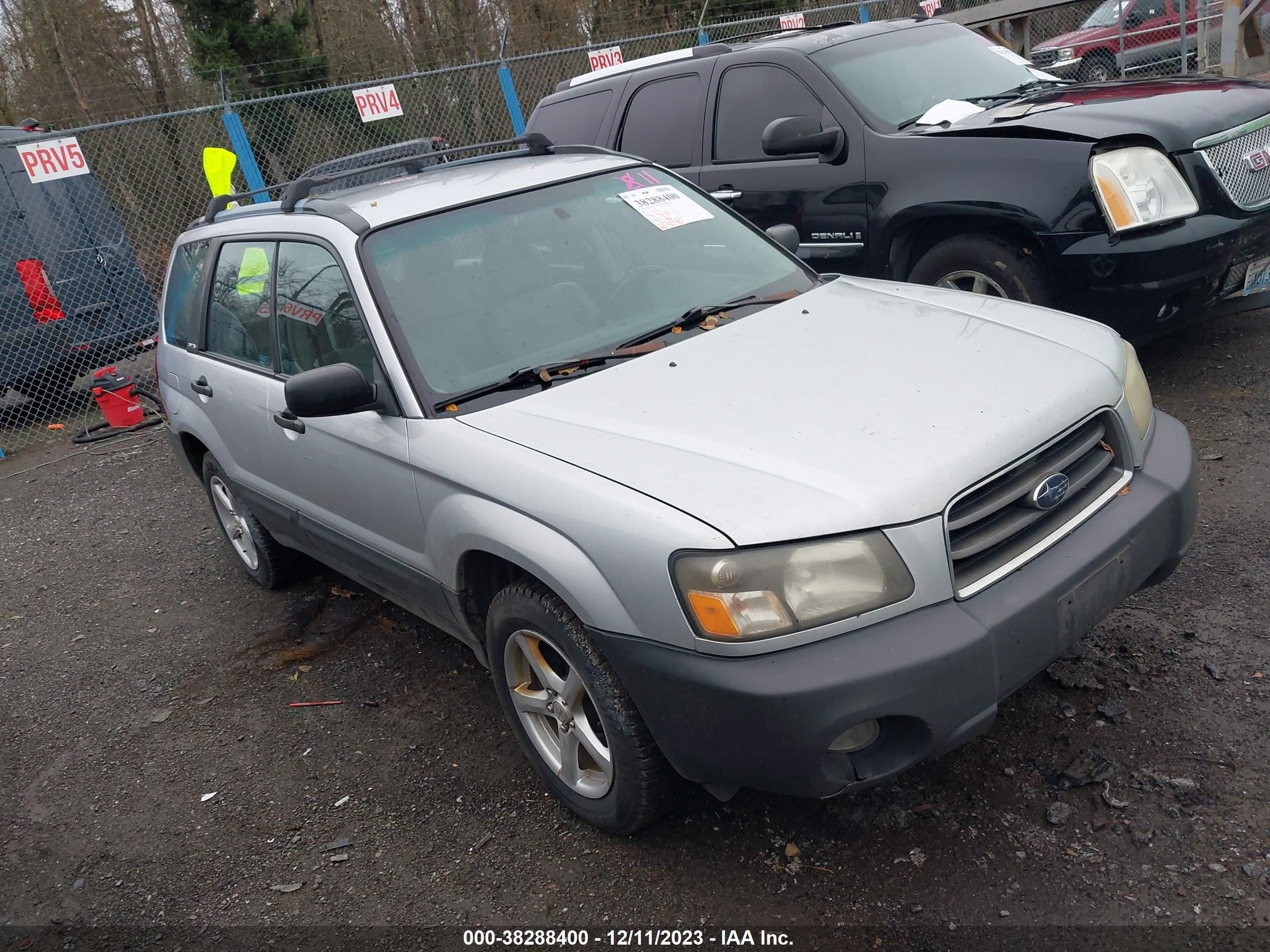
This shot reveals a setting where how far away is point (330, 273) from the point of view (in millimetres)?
3439

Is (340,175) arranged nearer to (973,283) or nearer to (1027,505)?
(1027,505)

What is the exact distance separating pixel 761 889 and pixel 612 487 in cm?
111

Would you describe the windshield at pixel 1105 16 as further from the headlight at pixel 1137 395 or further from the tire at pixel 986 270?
the headlight at pixel 1137 395

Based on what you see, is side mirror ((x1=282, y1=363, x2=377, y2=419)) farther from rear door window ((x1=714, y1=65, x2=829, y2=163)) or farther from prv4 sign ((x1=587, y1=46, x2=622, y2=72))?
prv4 sign ((x1=587, y1=46, x2=622, y2=72))

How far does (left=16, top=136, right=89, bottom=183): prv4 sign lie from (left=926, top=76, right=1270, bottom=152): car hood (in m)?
7.39

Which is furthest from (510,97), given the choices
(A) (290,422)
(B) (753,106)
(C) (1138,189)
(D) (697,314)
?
(D) (697,314)

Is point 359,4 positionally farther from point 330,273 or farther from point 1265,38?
point 330,273

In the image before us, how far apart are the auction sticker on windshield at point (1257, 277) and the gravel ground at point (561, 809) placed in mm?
653

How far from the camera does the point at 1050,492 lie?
253 cm

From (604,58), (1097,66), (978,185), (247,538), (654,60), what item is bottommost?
(247,538)

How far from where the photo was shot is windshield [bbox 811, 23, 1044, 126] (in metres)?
5.59

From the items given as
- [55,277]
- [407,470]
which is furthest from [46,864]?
[55,277]

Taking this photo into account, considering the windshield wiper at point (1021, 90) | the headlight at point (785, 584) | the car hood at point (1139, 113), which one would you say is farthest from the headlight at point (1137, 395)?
the windshield wiper at point (1021, 90)

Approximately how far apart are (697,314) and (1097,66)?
13.9 m
